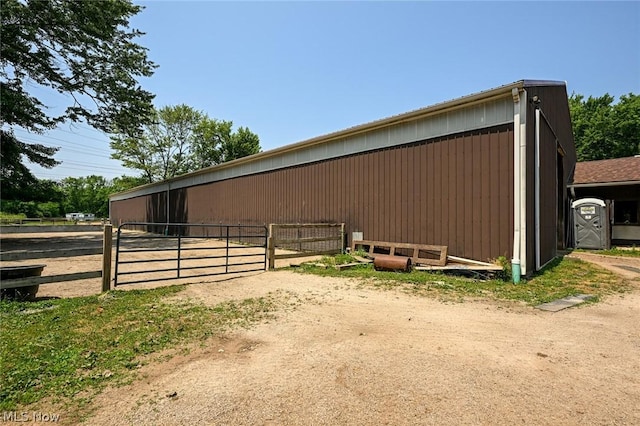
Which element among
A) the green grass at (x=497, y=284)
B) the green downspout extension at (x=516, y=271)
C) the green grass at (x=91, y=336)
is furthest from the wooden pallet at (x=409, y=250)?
the green grass at (x=91, y=336)

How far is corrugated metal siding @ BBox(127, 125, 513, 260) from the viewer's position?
7.52 m

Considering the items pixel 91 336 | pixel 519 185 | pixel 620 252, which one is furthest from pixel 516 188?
pixel 620 252

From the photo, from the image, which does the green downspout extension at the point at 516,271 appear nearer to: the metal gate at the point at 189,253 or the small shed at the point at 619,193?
the metal gate at the point at 189,253

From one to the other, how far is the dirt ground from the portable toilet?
10099 millimetres

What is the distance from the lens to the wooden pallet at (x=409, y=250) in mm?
8219

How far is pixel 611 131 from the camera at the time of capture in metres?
30.4

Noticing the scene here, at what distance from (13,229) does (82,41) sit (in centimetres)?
1431

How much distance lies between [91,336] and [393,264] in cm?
616

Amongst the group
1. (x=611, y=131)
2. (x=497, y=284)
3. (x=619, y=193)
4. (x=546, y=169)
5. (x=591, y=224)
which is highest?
(x=611, y=131)

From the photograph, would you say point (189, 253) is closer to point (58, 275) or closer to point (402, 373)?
point (58, 275)

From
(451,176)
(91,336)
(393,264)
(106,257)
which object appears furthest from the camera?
(451,176)

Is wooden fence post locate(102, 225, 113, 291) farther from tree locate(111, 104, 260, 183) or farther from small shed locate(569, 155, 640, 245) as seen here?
tree locate(111, 104, 260, 183)

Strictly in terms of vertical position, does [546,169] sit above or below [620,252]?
above

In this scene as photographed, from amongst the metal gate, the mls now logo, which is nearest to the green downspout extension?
the metal gate
